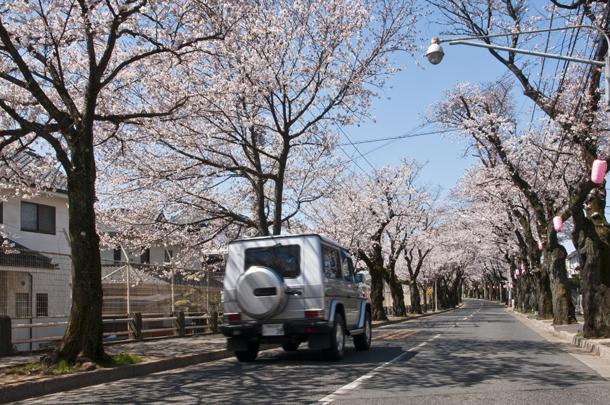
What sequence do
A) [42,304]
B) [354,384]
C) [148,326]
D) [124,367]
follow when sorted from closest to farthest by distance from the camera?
[354,384]
[124,367]
[42,304]
[148,326]

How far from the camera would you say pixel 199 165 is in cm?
2239

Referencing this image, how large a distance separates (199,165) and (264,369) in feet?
38.9

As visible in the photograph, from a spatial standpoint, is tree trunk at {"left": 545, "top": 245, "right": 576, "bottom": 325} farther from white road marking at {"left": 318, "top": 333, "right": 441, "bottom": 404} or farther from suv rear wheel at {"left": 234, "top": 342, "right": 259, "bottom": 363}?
suv rear wheel at {"left": 234, "top": 342, "right": 259, "bottom": 363}

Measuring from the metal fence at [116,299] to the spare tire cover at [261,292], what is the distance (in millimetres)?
5035

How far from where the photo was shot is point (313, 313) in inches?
472

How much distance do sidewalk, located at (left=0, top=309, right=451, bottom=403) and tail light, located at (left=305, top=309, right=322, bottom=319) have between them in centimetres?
320

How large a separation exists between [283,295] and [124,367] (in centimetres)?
326

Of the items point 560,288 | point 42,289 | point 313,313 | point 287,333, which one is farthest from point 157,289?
point 560,288

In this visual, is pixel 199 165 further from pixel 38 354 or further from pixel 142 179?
pixel 38 354

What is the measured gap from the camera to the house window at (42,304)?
15.2 metres

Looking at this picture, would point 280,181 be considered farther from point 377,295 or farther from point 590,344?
point 377,295

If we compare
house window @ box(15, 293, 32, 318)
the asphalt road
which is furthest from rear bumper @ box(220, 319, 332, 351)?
house window @ box(15, 293, 32, 318)

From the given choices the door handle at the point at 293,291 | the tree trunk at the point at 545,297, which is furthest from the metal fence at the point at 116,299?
the tree trunk at the point at 545,297

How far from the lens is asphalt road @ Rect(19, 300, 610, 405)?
8.37 meters
